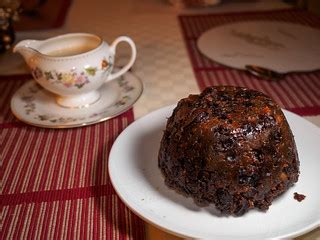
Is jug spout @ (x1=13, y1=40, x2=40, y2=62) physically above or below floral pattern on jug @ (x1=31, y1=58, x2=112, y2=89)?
above

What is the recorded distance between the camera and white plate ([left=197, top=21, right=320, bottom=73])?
1.10 m

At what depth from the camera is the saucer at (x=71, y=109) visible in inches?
34.0

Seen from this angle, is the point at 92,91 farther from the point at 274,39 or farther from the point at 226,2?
the point at 226,2

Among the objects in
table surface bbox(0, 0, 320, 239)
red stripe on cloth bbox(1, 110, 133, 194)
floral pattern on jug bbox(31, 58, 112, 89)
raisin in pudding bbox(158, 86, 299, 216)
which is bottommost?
table surface bbox(0, 0, 320, 239)

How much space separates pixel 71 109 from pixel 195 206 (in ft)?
1.48

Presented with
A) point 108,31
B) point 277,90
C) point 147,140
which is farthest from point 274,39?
point 147,140

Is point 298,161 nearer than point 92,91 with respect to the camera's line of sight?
Yes

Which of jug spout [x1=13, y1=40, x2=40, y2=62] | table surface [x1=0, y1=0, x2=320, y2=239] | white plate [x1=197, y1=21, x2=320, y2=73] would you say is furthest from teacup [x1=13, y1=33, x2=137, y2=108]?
white plate [x1=197, y1=21, x2=320, y2=73]

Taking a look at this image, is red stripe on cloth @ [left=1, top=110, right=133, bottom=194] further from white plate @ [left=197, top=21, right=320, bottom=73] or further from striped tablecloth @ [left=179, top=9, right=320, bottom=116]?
white plate @ [left=197, top=21, right=320, bottom=73]

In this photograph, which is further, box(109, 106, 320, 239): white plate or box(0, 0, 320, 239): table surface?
box(0, 0, 320, 239): table surface

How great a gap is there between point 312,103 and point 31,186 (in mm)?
640

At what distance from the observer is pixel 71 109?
0.92 m

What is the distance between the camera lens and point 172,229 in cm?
53

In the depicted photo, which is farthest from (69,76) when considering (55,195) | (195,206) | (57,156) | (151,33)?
(151,33)
